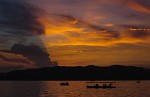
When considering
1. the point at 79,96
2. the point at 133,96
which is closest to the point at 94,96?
the point at 79,96

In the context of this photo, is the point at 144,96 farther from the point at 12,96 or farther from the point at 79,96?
the point at 12,96

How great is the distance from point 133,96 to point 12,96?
5396cm

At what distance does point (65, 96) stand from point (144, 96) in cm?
3570

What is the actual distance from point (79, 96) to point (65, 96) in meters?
6.47

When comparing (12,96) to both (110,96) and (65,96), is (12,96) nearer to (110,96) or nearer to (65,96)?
(65,96)

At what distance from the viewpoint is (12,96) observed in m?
151

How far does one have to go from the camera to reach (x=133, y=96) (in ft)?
498

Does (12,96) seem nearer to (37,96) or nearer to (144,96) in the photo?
(37,96)

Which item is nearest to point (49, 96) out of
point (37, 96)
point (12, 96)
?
point (37, 96)

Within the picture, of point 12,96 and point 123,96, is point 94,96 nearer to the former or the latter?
point 123,96

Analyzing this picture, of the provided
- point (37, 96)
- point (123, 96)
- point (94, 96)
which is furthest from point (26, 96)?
point (123, 96)

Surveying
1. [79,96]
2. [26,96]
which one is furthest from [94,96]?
[26,96]

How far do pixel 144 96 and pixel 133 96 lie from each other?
5172 millimetres

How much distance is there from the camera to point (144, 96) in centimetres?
15275
